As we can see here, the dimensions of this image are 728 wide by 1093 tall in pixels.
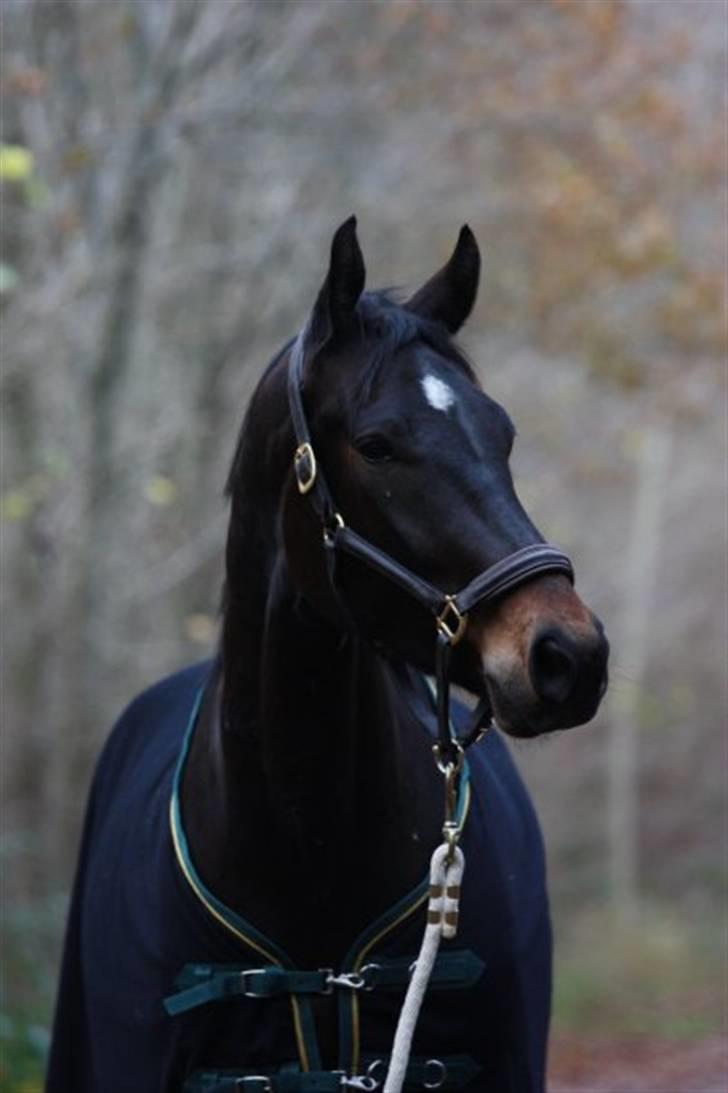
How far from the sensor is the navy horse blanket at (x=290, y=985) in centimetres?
409

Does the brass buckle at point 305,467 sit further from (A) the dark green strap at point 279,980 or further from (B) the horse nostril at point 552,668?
(A) the dark green strap at point 279,980

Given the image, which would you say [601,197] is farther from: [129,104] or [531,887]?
[531,887]

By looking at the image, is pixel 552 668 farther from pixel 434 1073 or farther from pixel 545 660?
pixel 434 1073

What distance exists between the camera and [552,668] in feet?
11.2

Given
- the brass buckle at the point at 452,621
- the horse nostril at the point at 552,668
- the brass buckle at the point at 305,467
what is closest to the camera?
the horse nostril at the point at 552,668

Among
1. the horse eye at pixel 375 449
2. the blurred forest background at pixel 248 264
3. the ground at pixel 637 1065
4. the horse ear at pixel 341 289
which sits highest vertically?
the blurred forest background at pixel 248 264

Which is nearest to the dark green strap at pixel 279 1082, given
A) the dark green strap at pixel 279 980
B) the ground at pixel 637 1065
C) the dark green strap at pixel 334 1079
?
the dark green strap at pixel 334 1079

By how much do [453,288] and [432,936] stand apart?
1.24 meters

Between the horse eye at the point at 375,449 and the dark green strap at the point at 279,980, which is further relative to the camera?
the dark green strap at the point at 279,980

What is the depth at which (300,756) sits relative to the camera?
4.06 metres

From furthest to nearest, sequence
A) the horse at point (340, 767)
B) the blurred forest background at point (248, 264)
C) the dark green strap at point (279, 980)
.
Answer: the blurred forest background at point (248, 264) < the dark green strap at point (279, 980) < the horse at point (340, 767)

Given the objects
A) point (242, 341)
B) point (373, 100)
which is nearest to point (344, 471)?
point (373, 100)

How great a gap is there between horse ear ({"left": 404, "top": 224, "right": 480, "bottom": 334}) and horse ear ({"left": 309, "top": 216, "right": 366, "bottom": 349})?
18 centimetres

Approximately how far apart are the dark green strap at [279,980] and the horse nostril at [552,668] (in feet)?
3.01
